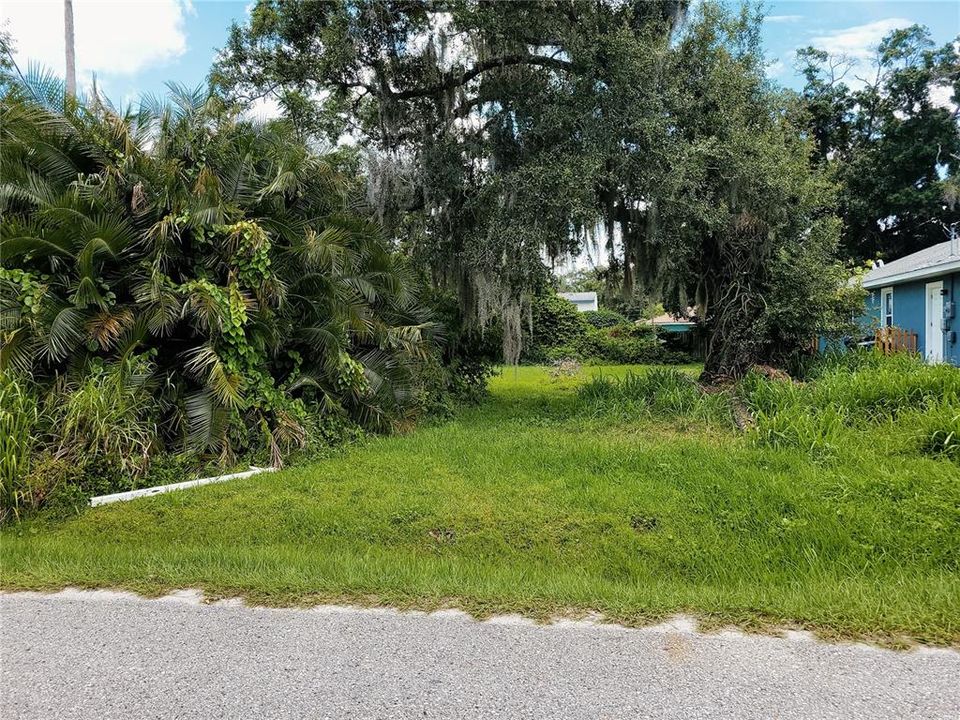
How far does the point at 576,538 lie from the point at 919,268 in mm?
13395

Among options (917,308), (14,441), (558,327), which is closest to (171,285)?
(14,441)

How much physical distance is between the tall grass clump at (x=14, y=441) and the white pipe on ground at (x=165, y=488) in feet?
1.86

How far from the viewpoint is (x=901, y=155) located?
24.1 metres

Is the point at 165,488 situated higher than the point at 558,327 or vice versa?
the point at 558,327

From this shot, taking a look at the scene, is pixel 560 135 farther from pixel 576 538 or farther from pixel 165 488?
pixel 165 488

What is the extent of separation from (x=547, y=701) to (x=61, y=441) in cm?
502

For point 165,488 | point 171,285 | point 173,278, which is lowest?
point 165,488

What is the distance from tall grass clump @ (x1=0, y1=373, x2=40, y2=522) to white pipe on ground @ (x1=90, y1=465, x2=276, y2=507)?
0.57 metres

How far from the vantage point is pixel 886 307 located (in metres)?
16.1

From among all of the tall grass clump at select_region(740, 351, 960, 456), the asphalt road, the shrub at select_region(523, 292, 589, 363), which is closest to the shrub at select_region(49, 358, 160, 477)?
the asphalt road

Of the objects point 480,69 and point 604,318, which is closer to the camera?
point 480,69

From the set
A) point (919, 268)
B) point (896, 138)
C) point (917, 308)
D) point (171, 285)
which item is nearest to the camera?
point (171, 285)

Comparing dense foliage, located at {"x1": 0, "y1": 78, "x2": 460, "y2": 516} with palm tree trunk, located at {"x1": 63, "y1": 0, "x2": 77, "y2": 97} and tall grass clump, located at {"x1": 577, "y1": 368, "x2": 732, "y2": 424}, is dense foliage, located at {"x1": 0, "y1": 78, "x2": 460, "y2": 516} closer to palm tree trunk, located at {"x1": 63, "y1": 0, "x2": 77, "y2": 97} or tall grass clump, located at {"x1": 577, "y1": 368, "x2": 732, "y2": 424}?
tall grass clump, located at {"x1": 577, "y1": 368, "x2": 732, "y2": 424}

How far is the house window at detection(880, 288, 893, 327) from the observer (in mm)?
15837
